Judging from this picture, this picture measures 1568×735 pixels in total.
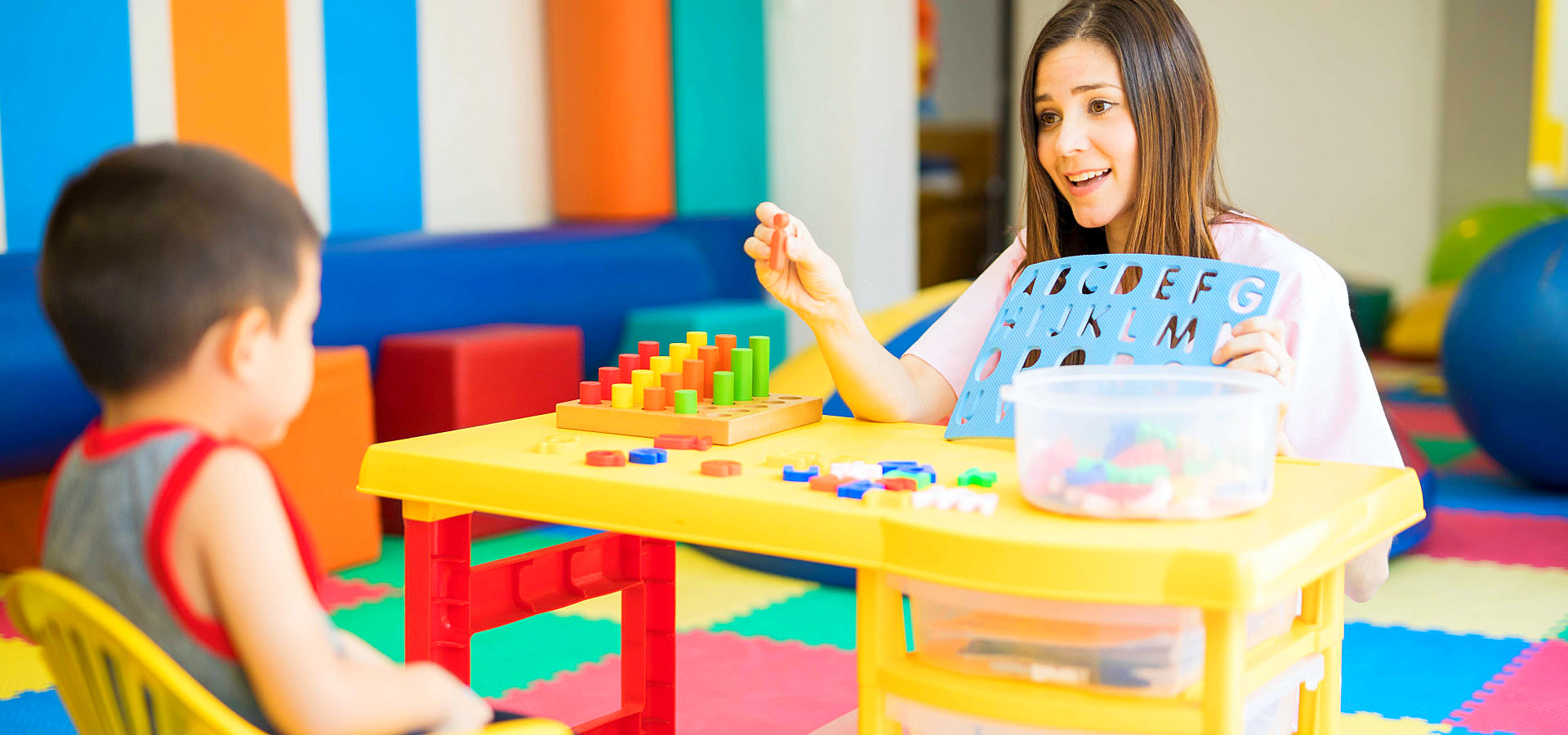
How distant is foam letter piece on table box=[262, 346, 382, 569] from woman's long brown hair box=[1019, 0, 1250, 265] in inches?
72.4

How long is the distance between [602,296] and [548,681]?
166 centimetres

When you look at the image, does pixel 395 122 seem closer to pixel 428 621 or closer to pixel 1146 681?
pixel 428 621

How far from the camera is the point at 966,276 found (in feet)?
24.8

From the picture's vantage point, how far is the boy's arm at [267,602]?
2.81 feet

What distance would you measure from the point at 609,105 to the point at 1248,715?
3007 mm

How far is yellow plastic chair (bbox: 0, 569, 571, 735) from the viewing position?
0.85 meters

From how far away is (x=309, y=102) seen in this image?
11.1ft

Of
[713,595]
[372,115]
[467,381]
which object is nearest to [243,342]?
[713,595]

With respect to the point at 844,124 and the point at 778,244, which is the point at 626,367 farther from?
the point at 844,124

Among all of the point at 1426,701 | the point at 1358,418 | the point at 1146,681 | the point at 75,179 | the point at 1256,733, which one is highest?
the point at 75,179

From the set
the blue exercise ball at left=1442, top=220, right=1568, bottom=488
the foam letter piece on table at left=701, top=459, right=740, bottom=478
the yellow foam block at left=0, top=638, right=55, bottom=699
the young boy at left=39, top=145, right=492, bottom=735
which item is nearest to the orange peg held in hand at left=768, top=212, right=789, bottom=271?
the foam letter piece on table at left=701, top=459, right=740, bottom=478

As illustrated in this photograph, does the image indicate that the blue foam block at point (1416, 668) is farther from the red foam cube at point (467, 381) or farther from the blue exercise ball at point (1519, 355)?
the red foam cube at point (467, 381)

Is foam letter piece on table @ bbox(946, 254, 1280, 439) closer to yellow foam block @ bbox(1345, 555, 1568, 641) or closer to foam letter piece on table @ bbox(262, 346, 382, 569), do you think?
yellow foam block @ bbox(1345, 555, 1568, 641)

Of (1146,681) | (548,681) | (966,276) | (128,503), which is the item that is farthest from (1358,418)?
(966,276)
